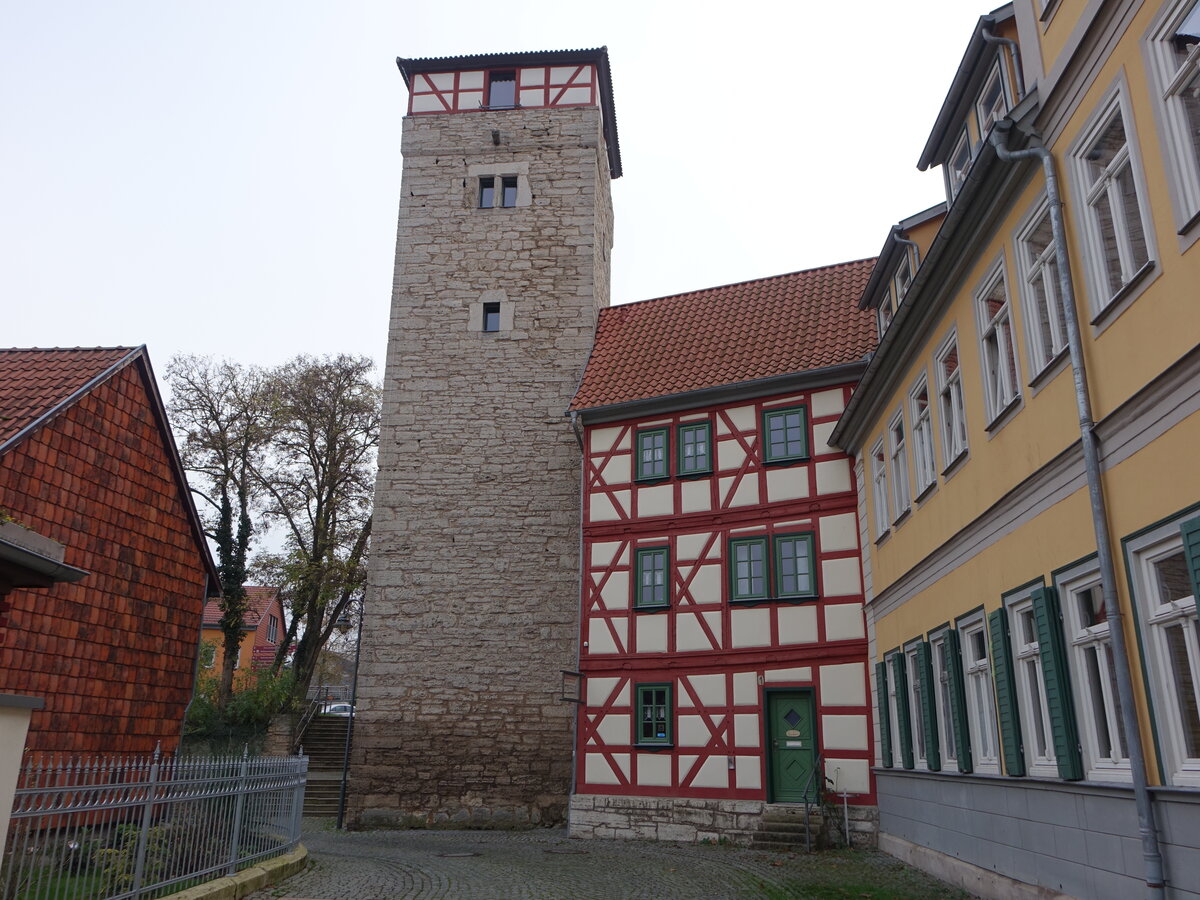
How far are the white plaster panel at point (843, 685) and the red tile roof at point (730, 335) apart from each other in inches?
189

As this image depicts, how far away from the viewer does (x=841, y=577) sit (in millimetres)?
15234

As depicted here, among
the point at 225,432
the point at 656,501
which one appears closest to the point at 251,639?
the point at 225,432

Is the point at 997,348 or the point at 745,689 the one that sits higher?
the point at 997,348

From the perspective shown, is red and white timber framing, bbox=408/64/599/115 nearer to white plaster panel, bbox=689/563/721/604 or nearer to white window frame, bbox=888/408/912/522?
white plaster panel, bbox=689/563/721/604

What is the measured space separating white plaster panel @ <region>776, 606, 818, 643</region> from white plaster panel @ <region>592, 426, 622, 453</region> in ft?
14.8

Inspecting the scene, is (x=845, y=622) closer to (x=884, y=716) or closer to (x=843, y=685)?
(x=843, y=685)

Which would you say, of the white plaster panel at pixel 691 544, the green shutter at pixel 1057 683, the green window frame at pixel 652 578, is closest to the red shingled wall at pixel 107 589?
the green window frame at pixel 652 578

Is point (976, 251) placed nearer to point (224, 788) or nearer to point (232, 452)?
point (224, 788)

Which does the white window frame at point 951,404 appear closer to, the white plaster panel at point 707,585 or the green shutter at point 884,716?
the green shutter at point 884,716

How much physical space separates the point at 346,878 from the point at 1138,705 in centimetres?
850

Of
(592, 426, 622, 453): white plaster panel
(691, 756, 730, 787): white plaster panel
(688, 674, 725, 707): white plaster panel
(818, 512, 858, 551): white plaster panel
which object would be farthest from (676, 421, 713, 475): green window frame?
(691, 756, 730, 787): white plaster panel

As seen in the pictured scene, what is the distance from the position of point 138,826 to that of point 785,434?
11.3 m

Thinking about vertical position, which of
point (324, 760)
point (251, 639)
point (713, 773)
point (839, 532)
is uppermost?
point (251, 639)

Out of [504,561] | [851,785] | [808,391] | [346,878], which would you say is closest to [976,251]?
[808,391]
